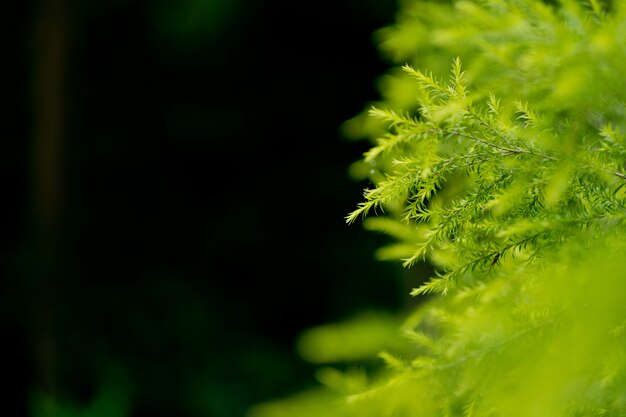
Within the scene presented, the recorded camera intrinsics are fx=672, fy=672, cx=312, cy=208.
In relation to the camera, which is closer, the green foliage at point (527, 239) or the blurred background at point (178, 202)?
the green foliage at point (527, 239)

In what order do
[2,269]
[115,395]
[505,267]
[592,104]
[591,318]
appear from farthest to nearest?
[2,269] < [115,395] < [505,267] < [592,104] < [591,318]

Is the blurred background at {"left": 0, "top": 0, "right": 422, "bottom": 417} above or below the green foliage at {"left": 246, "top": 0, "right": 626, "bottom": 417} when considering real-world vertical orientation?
above

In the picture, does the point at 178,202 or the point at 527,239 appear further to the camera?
the point at 178,202

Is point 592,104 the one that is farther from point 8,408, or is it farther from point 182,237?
point 8,408

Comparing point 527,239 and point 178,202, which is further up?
point 178,202

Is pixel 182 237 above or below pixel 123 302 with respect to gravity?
above

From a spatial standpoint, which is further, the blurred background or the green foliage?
the blurred background

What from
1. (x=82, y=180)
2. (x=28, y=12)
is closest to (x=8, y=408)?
(x=82, y=180)

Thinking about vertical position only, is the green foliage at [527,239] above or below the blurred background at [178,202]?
below
